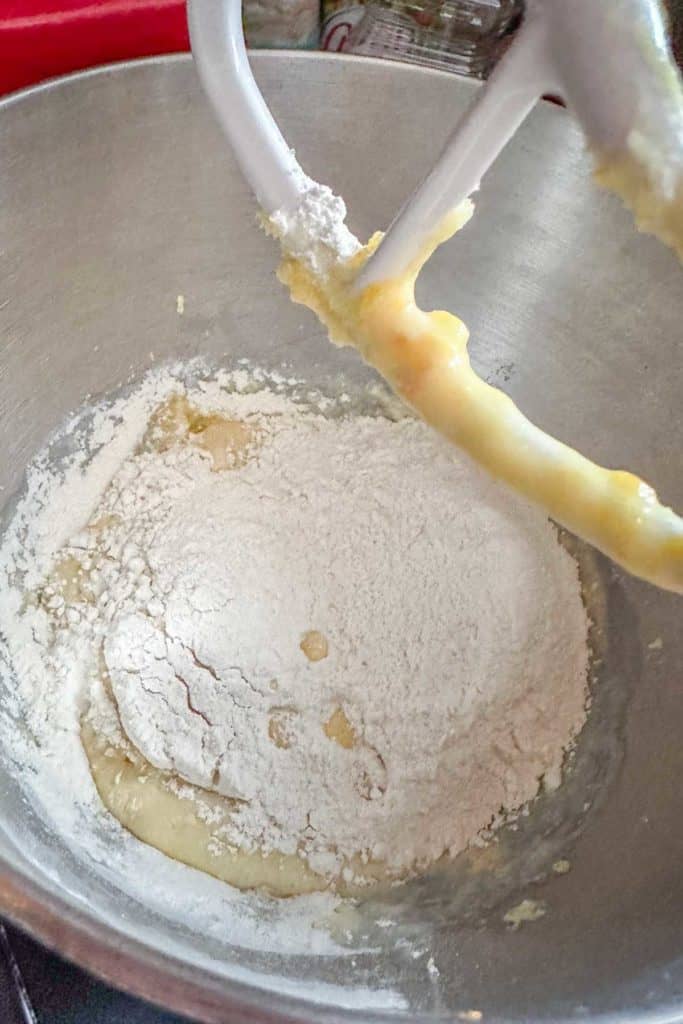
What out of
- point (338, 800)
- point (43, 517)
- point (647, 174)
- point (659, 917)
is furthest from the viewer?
point (43, 517)

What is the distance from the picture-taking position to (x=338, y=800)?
0.68 metres

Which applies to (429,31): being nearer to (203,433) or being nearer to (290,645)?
(203,433)

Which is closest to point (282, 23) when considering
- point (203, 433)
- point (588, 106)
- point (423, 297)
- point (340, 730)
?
→ point (423, 297)

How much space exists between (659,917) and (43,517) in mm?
598

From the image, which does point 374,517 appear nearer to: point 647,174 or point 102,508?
point 102,508

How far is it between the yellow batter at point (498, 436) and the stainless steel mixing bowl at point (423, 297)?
0.88 feet

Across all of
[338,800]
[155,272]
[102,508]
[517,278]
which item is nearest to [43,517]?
[102,508]

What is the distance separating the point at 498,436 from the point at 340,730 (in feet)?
1.11

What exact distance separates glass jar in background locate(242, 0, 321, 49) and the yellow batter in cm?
46

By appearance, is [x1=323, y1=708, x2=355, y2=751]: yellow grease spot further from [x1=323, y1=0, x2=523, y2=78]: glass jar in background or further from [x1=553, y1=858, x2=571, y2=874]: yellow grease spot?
[x1=323, y1=0, x2=523, y2=78]: glass jar in background

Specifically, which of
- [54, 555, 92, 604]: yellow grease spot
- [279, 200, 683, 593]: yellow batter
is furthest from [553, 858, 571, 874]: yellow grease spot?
[54, 555, 92, 604]: yellow grease spot

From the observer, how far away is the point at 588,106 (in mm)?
391

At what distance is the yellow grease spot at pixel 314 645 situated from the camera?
2.43ft

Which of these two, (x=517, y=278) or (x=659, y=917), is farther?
(x=517, y=278)
